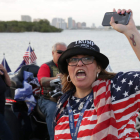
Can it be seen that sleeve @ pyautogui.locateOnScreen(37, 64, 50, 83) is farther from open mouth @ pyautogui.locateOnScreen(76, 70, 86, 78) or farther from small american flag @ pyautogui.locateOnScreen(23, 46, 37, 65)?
small american flag @ pyautogui.locateOnScreen(23, 46, 37, 65)

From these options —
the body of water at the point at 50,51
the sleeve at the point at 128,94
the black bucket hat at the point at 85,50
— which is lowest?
the body of water at the point at 50,51

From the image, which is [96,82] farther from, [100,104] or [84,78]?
[100,104]

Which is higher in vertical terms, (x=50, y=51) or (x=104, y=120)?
(x=104, y=120)

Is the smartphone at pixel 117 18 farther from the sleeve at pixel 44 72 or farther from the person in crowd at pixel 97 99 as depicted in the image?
the sleeve at pixel 44 72

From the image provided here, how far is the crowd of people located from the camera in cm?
127

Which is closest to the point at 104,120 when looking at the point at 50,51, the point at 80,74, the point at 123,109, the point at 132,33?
the point at 123,109

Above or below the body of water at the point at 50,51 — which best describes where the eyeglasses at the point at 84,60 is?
above

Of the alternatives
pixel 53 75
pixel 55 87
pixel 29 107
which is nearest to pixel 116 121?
pixel 55 87

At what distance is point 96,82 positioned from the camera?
4.72 feet

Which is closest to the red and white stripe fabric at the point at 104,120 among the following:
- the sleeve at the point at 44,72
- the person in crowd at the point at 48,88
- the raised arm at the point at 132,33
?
the raised arm at the point at 132,33

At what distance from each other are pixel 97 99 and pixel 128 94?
200 millimetres

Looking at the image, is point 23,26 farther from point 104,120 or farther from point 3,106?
point 104,120

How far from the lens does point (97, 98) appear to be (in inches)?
52.5

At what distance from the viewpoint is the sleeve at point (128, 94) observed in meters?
→ 1.29
